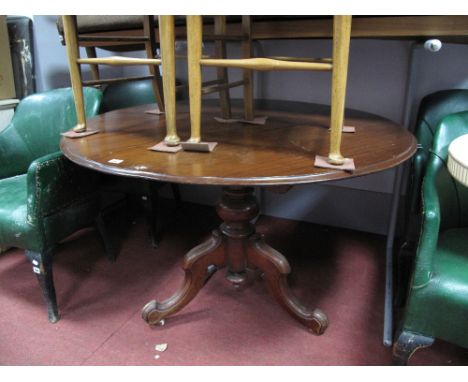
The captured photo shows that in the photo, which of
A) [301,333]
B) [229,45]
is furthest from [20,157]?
→ [301,333]

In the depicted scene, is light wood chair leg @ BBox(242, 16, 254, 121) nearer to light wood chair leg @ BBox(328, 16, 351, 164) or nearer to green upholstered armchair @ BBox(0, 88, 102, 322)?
light wood chair leg @ BBox(328, 16, 351, 164)

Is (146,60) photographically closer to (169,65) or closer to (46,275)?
(169,65)

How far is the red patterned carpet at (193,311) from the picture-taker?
1.23 m

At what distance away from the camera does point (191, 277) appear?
4.40ft

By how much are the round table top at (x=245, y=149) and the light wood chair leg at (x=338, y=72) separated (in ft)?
0.23

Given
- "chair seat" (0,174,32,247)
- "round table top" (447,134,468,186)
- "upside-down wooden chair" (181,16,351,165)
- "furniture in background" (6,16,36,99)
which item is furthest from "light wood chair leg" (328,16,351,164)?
"furniture in background" (6,16,36,99)

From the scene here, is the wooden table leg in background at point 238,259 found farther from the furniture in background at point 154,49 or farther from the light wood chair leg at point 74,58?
the light wood chair leg at point 74,58

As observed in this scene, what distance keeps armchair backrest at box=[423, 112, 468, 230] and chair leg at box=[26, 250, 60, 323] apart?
127 cm

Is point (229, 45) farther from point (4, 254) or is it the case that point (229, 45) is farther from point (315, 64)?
point (4, 254)

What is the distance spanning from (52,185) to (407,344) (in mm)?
1199

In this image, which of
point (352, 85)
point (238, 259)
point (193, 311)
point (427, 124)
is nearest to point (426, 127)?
point (427, 124)

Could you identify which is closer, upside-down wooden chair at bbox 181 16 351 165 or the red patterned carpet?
upside-down wooden chair at bbox 181 16 351 165

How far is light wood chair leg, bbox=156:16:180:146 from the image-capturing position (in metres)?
0.96

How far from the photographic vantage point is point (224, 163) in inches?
36.9
